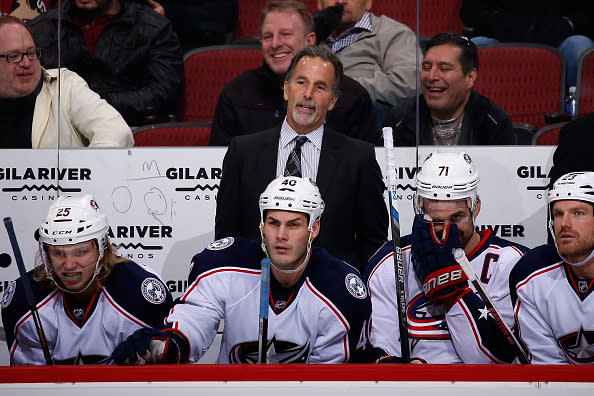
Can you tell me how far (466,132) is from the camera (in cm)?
388

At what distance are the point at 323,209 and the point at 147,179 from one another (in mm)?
1006

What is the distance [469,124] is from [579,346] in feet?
4.21

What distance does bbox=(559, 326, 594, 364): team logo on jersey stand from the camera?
283 centimetres

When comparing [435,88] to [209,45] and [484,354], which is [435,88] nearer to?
[209,45]

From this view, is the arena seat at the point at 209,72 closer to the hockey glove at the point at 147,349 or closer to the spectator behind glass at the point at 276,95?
the spectator behind glass at the point at 276,95

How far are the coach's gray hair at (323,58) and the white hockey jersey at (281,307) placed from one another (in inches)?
30.1

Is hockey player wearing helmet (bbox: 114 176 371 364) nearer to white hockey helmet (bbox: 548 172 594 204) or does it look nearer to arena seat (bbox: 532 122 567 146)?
white hockey helmet (bbox: 548 172 594 204)

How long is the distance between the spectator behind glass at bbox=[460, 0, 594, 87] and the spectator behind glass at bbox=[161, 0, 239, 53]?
1047 mm

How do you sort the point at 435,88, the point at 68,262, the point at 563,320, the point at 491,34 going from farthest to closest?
the point at 491,34
the point at 435,88
the point at 68,262
the point at 563,320

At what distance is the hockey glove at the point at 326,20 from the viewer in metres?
3.96

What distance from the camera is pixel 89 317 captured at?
321 centimetres

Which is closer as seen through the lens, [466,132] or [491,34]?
[466,132]

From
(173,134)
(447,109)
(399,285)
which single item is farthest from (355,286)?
(173,134)

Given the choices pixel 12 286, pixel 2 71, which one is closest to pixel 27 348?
pixel 12 286
